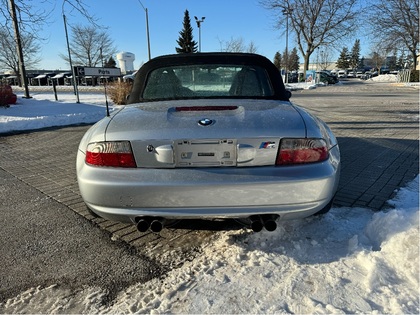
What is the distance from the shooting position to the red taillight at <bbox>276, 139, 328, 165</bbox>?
7.06 feet

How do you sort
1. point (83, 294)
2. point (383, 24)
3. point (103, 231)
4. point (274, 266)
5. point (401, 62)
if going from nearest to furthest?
point (83, 294) → point (274, 266) → point (103, 231) → point (383, 24) → point (401, 62)

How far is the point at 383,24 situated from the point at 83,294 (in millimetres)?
34037

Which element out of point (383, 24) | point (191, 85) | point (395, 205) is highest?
point (383, 24)

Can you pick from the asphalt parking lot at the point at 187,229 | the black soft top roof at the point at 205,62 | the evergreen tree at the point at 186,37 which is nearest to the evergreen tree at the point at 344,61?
the evergreen tree at the point at 186,37

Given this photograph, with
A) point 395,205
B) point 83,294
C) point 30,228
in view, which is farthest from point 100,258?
point 395,205

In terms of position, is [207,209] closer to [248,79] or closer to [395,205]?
[248,79]

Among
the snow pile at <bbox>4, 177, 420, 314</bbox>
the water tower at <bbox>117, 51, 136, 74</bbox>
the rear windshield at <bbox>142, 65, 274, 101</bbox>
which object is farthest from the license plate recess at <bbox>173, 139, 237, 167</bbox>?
the water tower at <bbox>117, 51, 136, 74</bbox>

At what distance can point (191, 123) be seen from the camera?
7.18ft

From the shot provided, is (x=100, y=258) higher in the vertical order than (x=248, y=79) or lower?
lower

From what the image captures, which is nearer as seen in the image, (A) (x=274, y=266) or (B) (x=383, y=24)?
(A) (x=274, y=266)

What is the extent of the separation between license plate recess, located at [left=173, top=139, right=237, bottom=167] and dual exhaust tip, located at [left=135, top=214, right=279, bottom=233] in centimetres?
41

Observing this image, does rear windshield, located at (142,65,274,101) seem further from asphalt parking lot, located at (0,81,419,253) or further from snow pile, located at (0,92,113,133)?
snow pile, located at (0,92,113,133)

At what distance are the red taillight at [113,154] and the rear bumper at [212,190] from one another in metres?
0.05

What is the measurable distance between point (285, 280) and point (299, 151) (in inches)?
34.4
